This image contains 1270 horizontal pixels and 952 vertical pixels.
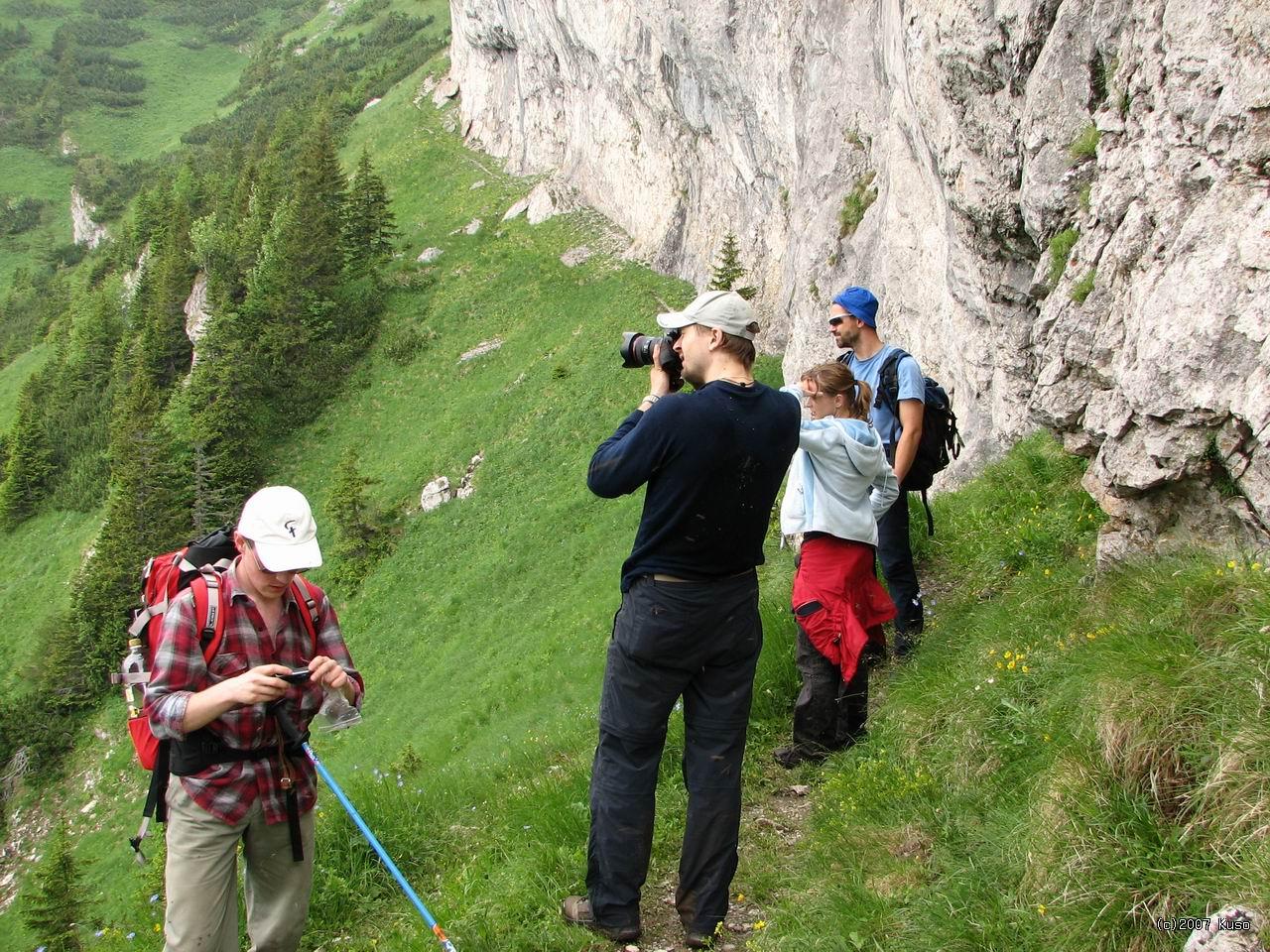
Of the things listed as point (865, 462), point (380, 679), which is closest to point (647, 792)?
point (865, 462)

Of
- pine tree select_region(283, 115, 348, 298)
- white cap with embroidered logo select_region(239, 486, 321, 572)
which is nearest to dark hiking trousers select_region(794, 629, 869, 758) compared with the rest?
white cap with embroidered logo select_region(239, 486, 321, 572)

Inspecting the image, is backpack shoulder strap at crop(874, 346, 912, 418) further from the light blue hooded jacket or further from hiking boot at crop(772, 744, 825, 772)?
hiking boot at crop(772, 744, 825, 772)

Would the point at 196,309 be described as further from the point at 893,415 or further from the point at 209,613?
the point at 209,613

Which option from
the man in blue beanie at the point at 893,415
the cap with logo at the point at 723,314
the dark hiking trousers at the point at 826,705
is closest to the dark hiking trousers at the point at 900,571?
the man in blue beanie at the point at 893,415

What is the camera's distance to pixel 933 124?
9625mm

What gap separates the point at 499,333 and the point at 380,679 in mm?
20759

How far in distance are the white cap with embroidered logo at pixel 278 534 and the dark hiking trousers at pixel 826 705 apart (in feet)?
9.25

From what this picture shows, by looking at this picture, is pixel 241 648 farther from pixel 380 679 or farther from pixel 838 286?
pixel 380 679

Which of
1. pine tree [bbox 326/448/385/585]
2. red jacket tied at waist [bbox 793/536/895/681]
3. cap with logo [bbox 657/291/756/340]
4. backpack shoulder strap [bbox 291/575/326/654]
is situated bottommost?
pine tree [bbox 326/448/385/585]

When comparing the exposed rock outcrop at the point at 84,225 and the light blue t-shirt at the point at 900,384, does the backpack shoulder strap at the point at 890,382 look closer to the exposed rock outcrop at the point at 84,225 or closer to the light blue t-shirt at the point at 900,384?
the light blue t-shirt at the point at 900,384

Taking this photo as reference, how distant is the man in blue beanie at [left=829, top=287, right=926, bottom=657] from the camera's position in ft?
19.0

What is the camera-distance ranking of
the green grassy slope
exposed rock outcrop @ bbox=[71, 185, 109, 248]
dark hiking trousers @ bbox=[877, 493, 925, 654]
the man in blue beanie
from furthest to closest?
the green grassy slope
exposed rock outcrop @ bbox=[71, 185, 109, 248]
dark hiking trousers @ bbox=[877, 493, 925, 654]
the man in blue beanie

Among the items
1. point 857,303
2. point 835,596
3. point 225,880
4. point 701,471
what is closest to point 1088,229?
point 857,303

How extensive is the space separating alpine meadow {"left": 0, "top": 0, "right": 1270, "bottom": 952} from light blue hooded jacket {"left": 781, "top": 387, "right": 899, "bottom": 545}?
1024 mm
